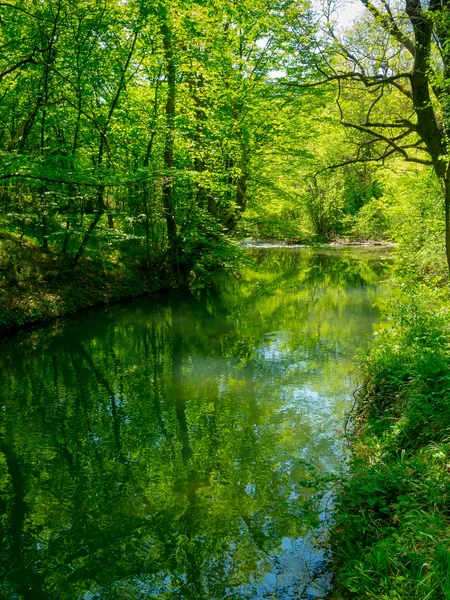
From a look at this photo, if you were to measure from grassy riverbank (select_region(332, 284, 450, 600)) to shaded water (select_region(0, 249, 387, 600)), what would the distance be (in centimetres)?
47

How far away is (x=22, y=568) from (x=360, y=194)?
44.5 metres

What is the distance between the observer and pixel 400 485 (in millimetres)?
3693

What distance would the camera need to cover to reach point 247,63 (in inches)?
678

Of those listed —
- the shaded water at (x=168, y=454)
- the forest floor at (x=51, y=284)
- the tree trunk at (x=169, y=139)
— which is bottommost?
the shaded water at (x=168, y=454)

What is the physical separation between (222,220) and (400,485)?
57.7ft

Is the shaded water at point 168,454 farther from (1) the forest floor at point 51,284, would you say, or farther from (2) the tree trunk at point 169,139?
(2) the tree trunk at point 169,139

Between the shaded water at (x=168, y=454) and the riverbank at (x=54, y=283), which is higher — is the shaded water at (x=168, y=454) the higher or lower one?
the lower one

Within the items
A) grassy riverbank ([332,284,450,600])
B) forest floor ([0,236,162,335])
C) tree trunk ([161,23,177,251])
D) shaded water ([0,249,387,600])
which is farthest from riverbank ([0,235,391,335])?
grassy riverbank ([332,284,450,600])

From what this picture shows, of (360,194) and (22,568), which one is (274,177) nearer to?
(22,568)

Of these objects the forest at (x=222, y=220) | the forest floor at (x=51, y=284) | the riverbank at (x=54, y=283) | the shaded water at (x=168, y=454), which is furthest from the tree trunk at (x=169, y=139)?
the shaded water at (x=168, y=454)

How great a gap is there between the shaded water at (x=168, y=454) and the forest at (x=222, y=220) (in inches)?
2.3

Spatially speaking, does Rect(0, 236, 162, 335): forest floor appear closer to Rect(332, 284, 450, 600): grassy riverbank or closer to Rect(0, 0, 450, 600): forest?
Rect(0, 0, 450, 600): forest

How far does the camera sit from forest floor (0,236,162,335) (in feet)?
40.1

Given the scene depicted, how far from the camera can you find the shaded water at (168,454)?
386 centimetres
